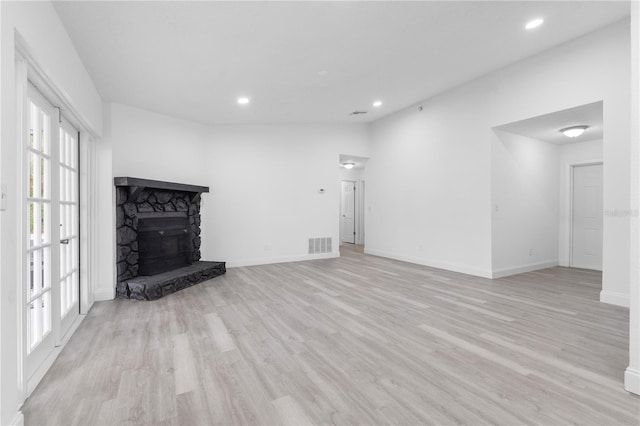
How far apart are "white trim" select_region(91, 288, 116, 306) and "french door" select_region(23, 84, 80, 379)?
933 mm

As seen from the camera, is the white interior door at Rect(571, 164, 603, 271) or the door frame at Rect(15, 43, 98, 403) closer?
the door frame at Rect(15, 43, 98, 403)

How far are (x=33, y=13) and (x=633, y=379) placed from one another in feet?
13.9

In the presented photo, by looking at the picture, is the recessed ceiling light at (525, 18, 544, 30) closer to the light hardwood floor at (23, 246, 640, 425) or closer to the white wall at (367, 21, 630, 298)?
the white wall at (367, 21, 630, 298)

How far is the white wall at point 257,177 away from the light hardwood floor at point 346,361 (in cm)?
208

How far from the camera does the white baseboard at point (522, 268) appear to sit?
476cm

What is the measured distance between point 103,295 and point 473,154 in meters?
5.80

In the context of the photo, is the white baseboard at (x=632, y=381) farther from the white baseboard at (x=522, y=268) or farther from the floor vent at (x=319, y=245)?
the floor vent at (x=319, y=245)

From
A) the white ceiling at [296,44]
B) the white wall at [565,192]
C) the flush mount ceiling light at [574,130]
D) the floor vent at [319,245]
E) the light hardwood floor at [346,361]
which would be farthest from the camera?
the floor vent at [319,245]

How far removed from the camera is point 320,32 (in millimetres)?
3008

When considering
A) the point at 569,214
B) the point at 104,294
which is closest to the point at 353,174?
the point at 569,214

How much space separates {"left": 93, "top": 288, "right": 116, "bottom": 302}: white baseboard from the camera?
12.4ft

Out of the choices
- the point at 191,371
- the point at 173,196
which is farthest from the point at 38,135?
the point at 173,196

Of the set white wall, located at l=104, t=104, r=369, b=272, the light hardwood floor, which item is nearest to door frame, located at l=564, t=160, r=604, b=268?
the light hardwood floor

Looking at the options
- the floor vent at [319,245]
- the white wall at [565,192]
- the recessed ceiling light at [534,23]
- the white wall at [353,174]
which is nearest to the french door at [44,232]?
the floor vent at [319,245]
